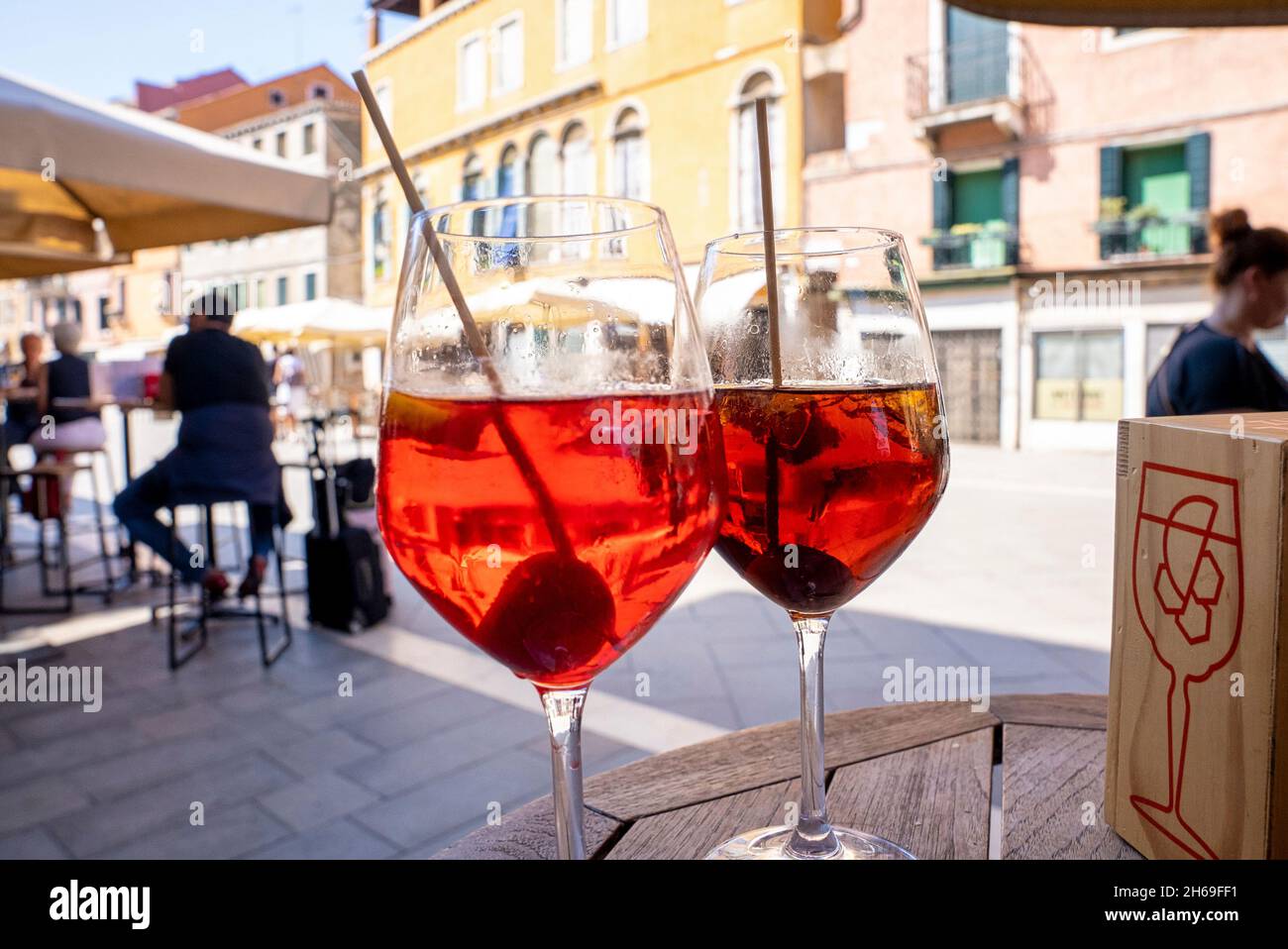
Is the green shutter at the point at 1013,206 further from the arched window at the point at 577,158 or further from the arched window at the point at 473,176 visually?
the arched window at the point at 473,176

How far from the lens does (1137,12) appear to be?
1420mm

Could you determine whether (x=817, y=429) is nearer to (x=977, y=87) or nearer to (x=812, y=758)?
(x=812, y=758)

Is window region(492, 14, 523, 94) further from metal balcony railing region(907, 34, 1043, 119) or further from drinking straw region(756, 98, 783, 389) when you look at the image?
drinking straw region(756, 98, 783, 389)

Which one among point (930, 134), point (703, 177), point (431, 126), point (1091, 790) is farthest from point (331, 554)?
point (431, 126)

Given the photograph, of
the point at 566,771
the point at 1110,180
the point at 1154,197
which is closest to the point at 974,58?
the point at 1110,180

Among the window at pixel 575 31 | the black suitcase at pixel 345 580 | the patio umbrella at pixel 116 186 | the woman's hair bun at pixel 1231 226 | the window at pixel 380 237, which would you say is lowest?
the black suitcase at pixel 345 580

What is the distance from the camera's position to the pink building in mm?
12719

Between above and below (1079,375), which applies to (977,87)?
above

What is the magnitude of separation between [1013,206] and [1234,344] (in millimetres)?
12836

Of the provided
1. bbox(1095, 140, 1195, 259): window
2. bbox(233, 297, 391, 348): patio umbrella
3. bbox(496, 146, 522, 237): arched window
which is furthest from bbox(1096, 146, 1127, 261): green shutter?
bbox(233, 297, 391, 348): patio umbrella

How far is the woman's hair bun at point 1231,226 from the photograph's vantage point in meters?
3.08

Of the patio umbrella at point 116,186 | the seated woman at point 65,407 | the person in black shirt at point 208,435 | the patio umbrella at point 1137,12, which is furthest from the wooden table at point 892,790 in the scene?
the seated woman at point 65,407

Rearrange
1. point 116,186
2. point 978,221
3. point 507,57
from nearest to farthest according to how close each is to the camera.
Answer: point 116,186
point 978,221
point 507,57

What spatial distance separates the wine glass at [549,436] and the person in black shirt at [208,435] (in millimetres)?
3708
